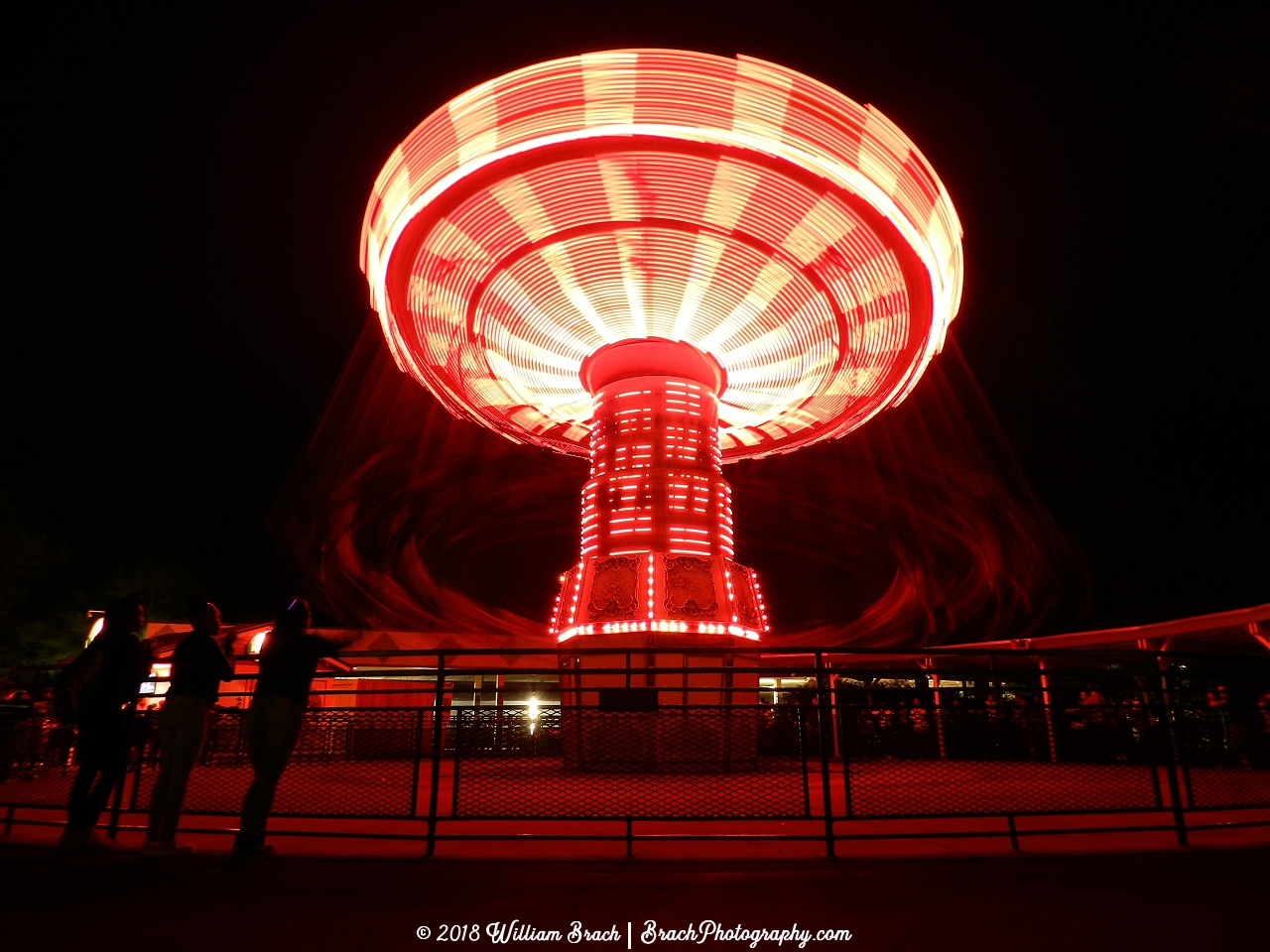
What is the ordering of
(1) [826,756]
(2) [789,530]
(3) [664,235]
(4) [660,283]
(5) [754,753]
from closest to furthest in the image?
(1) [826,756] < (5) [754,753] < (3) [664,235] < (4) [660,283] < (2) [789,530]

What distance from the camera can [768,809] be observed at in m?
7.26

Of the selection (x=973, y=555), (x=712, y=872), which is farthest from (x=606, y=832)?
(x=973, y=555)

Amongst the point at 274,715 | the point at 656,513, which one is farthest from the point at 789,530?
the point at 274,715

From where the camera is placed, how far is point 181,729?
18.3 feet

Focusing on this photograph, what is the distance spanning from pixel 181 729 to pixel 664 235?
1050 centimetres

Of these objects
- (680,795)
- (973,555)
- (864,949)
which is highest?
(973,555)

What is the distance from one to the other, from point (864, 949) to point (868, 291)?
12.0 meters

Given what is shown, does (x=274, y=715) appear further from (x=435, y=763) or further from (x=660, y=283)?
(x=660, y=283)

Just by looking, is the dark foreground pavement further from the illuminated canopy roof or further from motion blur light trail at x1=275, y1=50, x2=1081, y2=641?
the illuminated canopy roof

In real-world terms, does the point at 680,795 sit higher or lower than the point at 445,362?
lower

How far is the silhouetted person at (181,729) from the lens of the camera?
18.1 ft

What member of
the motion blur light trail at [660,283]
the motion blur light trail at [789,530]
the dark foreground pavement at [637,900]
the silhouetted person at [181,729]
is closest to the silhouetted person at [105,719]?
the dark foreground pavement at [637,900]

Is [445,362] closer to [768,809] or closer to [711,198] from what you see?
[711,198]

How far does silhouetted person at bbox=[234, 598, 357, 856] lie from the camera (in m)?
5.47
